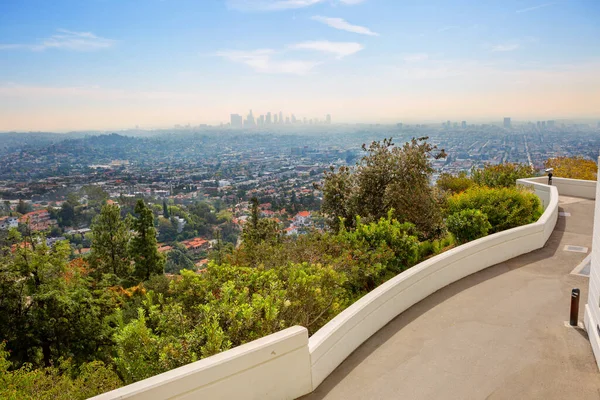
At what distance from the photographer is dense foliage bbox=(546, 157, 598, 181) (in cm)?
1995

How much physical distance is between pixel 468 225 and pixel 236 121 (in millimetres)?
164723

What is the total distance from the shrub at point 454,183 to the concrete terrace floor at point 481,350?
27.9 feet

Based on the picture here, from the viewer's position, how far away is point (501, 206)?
10031mm

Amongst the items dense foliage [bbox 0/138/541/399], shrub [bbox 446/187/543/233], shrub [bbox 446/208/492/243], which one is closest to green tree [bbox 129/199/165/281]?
dense foliage [bbox 0/138/541/399]

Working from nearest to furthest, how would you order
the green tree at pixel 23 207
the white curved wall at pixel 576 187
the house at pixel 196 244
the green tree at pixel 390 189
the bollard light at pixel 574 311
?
the bollard light at pixel 574 311 → the green tree at pixel 390 189 → the white curved wall at pixel 576 187 → the house at pixel 196 244 → the green tree at pixel 23 207

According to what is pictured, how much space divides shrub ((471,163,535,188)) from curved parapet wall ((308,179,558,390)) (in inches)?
268

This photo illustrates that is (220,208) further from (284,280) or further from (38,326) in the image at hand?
(284,280)

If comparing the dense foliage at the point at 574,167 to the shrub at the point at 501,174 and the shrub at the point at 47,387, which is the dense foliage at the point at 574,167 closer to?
the shrub at the point at 501,174

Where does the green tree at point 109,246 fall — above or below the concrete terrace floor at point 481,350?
below

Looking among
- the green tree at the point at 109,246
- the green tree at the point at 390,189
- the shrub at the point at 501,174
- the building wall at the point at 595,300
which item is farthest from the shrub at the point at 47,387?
the green tree at the point at 109,246

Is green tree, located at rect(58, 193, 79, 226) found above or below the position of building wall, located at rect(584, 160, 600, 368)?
below

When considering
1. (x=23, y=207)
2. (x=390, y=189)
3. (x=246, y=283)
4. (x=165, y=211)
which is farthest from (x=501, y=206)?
(x=23, y=207)

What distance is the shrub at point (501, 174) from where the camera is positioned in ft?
55.1

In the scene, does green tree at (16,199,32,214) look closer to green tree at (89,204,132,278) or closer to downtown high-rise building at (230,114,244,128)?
green tree at (89,204,132,278)
